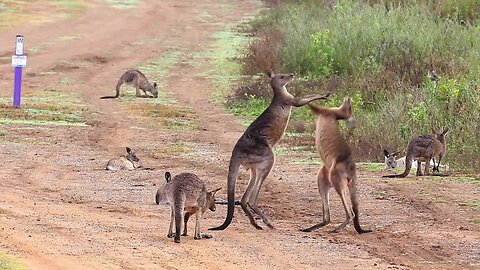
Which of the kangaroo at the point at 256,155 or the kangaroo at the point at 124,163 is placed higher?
the kangaroo at the point at 256,155

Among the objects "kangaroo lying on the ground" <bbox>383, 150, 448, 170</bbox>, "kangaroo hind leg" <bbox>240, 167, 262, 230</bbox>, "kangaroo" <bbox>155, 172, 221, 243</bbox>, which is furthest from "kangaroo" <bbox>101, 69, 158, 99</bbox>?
"kangaroo" <bbox>155, 172, 221, 243</bbox>

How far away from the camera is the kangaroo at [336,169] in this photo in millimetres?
11648

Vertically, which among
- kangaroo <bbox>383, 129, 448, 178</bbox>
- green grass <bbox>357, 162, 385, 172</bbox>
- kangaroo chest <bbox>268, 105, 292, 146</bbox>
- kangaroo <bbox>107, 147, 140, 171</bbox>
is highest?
kangaroo chest <bbox>268, 105, 292, 146</bbox>

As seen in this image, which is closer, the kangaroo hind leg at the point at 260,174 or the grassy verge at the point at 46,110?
the kangaroo hind leg at the point at 260,174

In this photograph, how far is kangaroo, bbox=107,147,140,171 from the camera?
52.6 ft

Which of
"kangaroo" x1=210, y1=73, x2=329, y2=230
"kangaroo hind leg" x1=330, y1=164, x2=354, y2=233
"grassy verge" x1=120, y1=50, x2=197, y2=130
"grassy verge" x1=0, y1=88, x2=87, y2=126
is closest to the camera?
"kangaroo hind leg" x1=330, y1=164, x2=354, y2=233

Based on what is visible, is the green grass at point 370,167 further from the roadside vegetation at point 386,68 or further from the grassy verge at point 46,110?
the grassy verge at point 46,110

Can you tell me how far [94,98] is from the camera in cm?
2611

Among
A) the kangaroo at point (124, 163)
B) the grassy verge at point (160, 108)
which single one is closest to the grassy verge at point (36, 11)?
the grassy verge at point (160, 108)

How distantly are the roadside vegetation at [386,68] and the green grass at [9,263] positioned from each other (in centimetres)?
790

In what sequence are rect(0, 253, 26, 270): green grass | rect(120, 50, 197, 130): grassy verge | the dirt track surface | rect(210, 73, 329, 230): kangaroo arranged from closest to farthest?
rect(0, 253, 26, 270): green grass → the dirt track surface → rect(210, 73, 329, 230): kangaroo → rect(120, 50, 197, 130): grassy verge

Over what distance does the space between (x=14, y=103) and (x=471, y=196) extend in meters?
11.9

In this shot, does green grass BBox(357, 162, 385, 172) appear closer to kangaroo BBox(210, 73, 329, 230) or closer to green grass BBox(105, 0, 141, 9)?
kangaroo BBox(210, 73, 329, 230)

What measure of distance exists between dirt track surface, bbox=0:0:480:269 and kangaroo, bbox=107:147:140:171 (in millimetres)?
231
